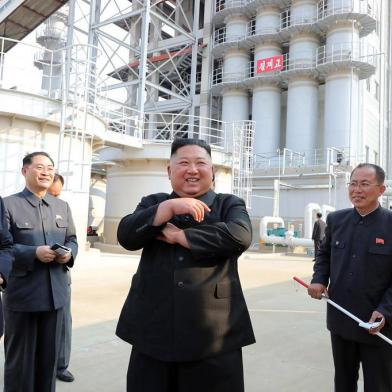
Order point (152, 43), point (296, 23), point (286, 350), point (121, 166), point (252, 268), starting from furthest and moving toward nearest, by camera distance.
Answer: point (152, 43)
point (296, 23)
point (121, 166)
point (252, 268)
point (286, 350)

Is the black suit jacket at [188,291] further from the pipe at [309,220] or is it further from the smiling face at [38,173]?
the pipe at [309,220]

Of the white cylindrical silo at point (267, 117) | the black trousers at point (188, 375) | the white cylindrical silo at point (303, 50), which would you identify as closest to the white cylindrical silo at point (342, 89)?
the white cylindrical silo at point (303, 50)

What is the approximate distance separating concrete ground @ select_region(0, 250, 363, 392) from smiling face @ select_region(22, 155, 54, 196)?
5.92 feet

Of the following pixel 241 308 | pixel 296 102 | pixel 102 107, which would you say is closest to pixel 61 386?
pixel 241 308

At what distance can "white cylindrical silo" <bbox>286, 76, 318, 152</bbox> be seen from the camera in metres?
27.3

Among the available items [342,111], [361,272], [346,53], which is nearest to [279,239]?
[342,111]

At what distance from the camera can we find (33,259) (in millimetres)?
3158

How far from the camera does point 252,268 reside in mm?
13438

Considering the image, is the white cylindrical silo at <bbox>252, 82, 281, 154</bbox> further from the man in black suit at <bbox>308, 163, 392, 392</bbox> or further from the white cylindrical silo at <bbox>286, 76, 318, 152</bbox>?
the man in black suit at <bbox>308, 163, 392, 392</bbox>

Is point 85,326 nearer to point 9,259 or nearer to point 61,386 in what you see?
point 61,386

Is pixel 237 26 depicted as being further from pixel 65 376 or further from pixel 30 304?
pixel 30 304

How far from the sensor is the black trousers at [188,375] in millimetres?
2047

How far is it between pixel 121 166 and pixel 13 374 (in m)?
16.6

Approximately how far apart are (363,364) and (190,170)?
5.99 feet
